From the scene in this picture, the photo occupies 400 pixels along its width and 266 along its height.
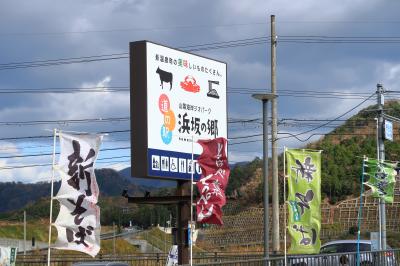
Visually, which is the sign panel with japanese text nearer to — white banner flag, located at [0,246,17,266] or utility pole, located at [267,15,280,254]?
utility pole, located at [267,15,280,254]

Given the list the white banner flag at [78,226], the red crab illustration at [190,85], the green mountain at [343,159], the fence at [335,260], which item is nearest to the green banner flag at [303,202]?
the fence at [335,260]

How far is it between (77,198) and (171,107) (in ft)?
17.2

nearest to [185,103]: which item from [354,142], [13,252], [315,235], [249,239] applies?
[315,235]

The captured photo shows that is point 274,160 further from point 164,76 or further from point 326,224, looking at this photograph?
point 326,224

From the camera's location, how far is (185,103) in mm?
18703

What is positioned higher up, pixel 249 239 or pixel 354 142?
pixel 354 142

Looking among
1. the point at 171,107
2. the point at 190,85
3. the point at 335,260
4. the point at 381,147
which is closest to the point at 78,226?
the point at 171,107

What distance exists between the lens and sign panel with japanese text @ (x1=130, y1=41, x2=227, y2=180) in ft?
57.6

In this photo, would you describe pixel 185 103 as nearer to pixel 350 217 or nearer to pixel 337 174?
pixel 350 217

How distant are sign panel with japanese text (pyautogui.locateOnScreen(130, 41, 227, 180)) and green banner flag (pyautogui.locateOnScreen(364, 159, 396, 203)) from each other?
23.8 ft

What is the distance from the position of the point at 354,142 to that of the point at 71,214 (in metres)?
86.1

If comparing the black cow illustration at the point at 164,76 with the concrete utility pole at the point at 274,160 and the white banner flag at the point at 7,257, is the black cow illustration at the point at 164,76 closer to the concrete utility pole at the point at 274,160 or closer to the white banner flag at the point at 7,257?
the concrete utility pole at the point at 274,160

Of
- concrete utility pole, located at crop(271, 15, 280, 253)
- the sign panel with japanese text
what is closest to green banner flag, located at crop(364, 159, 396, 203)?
concrete utility pole, located at crop(271, 15, 280, 253)

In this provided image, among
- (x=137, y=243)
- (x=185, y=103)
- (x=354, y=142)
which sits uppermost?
(x=354, y=142)
